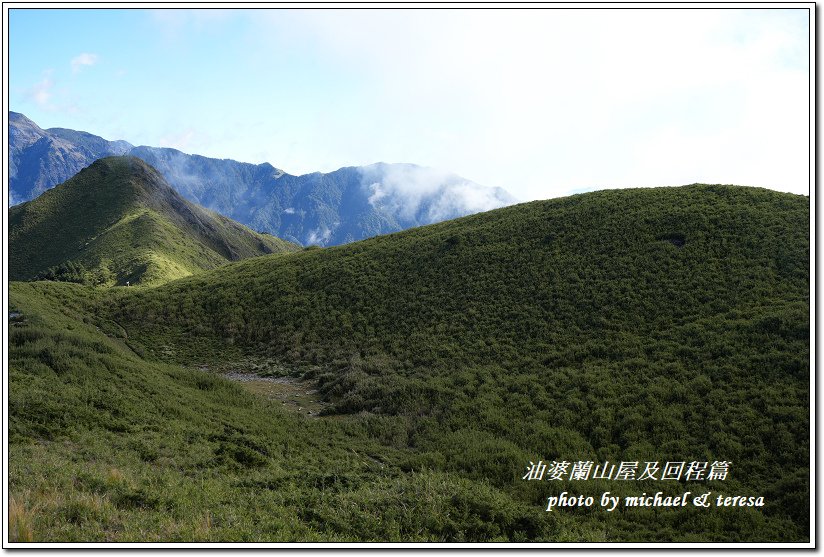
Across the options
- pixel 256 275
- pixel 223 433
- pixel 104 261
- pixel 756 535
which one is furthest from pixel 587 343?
pixel 104 261

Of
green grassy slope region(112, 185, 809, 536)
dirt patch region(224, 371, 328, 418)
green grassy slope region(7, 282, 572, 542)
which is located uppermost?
green grassy slope region(112, 185, 809, 536)

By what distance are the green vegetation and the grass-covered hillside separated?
31.7 m

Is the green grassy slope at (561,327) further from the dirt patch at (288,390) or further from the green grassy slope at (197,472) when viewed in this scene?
the green grassy slope at (197,472)

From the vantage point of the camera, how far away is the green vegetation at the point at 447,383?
11.0 m

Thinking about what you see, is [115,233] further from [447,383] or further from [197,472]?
[197,472]

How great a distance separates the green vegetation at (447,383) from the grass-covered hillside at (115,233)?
31660mm

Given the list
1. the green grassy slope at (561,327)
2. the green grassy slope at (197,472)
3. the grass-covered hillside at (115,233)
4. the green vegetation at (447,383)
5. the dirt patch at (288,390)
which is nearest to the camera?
the green grassy slope at (197,472)

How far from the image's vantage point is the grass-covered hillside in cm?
7038

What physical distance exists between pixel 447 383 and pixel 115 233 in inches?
3370

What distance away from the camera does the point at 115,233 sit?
87.5 metres

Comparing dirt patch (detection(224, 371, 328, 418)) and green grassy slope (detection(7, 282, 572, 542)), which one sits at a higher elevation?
green grassy slope (detection(7, 282, 572, 542))

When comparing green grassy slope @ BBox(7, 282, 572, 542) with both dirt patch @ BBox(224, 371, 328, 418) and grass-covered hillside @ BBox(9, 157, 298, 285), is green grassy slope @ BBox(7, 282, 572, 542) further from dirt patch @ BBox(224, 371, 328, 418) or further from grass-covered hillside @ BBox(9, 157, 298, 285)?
grass-covered hillside @ BBox(9, 157, 298, 285)

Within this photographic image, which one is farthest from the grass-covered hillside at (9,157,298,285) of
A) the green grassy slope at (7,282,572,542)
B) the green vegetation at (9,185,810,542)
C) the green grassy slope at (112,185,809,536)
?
the green grassy slope at (7,282,572,542)

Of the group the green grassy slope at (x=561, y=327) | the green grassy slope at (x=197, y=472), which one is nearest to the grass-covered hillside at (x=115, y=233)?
the green grassy slope at (x=561, y=327)
